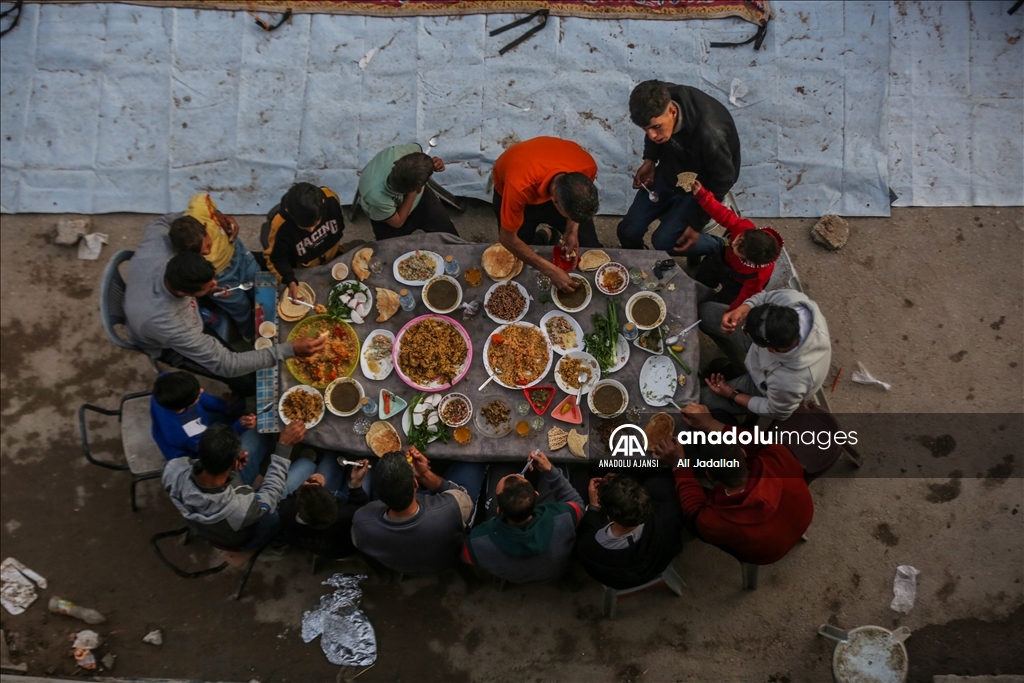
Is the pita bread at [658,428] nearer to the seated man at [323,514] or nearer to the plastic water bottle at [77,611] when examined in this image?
the seated man at [323,514]

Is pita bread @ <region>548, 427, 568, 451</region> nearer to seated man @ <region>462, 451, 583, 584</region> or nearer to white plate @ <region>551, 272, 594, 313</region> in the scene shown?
seated man @ <region>462, 451, 583, 584</region>

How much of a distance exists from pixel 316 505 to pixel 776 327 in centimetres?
330

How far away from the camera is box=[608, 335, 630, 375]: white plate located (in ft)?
16.6

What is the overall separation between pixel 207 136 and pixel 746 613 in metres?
6.88

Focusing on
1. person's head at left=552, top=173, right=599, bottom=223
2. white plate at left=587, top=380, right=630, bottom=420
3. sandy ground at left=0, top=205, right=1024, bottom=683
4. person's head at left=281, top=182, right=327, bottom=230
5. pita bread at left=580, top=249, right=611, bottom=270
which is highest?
person's head at left=552, top=173, right=599, bottom=223

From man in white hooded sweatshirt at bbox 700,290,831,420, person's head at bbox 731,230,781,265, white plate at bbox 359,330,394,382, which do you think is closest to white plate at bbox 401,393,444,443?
white plate at bbox 359,330,394,382

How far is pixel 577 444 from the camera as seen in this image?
16.1ft

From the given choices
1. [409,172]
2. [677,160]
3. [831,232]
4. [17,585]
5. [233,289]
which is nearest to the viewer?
[409,172]

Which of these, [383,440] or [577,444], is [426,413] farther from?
[577,444]

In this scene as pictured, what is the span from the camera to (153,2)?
275 inches

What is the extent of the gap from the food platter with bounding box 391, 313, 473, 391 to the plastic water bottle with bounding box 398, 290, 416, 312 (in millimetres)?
122

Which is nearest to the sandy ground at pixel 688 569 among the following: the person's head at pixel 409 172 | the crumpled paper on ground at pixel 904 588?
the crumpled paper on ground at pixel 904 588

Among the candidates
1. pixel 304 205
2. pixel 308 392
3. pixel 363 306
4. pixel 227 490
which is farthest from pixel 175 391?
pixel 304 205

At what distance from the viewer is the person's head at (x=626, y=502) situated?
4305mm
